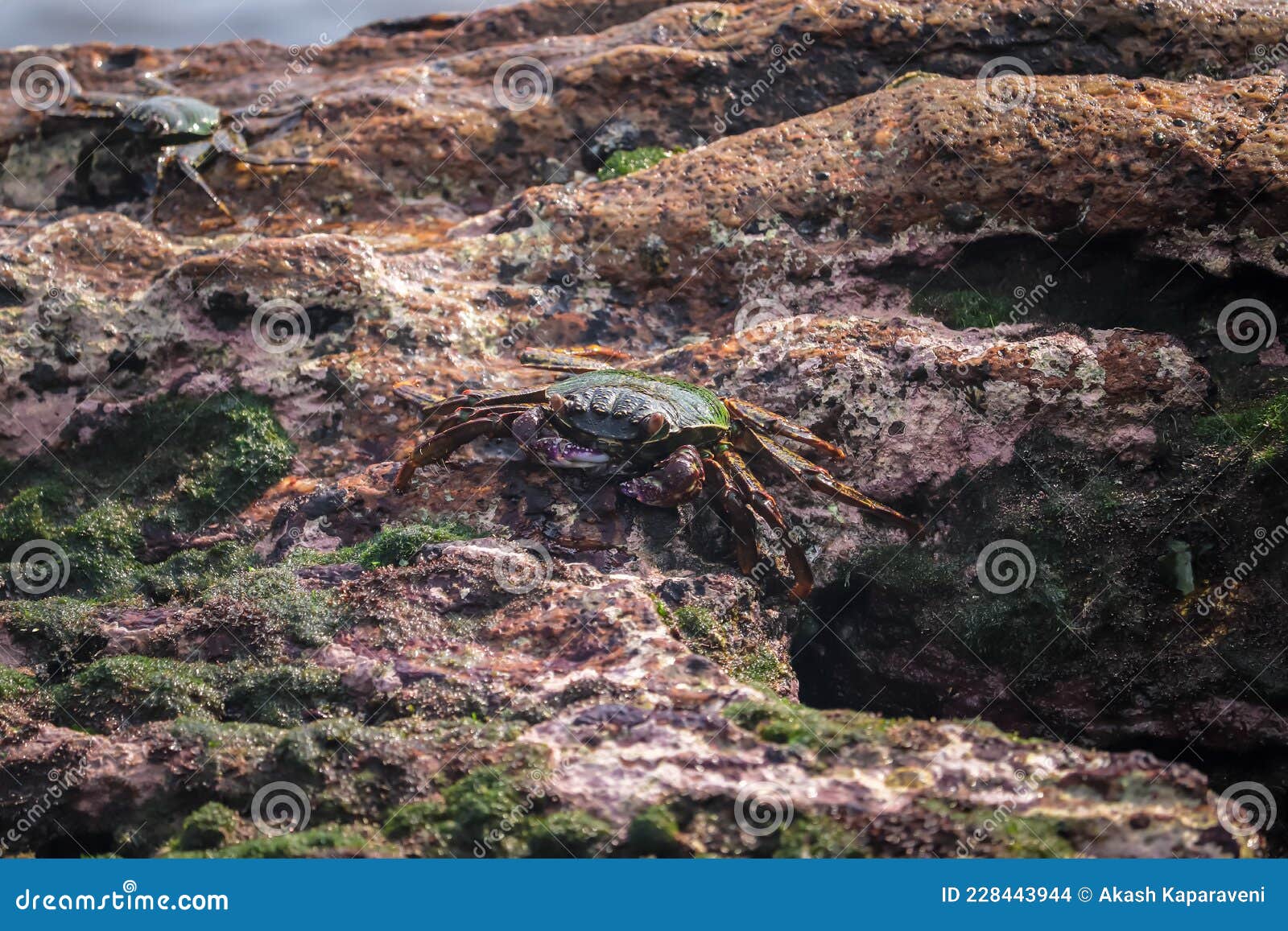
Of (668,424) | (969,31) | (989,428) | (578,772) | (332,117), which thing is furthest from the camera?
(332,117)

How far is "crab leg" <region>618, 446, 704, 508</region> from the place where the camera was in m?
6.45

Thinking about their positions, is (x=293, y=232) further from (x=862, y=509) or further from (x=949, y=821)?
(x=949, y=821)

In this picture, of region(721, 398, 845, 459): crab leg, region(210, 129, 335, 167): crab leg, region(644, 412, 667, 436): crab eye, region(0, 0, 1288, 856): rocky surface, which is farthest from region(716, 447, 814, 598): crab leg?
region(210, 129, 335, 167): crab leg

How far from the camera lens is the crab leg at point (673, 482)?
6.45 m

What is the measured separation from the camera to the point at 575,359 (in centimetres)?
791

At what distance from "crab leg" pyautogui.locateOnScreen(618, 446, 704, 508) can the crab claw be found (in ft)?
0.84

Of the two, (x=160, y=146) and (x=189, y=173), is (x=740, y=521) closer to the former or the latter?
(x=189, y=173)

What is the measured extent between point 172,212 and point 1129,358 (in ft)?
25.7

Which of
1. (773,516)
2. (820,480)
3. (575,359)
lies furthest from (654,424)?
(575,359)

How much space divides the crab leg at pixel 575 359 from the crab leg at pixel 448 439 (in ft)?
2.73

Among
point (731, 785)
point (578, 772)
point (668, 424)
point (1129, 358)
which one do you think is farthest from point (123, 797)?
point (1129, 358)

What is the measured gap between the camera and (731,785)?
4.66 m

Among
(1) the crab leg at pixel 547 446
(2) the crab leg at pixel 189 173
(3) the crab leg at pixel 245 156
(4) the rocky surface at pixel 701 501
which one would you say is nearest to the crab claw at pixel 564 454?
(1) the crab leg at pixel 547 446

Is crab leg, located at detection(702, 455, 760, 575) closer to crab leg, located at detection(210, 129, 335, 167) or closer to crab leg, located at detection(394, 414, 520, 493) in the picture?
crab leg, located at detection(394, 414, 520, 493)
